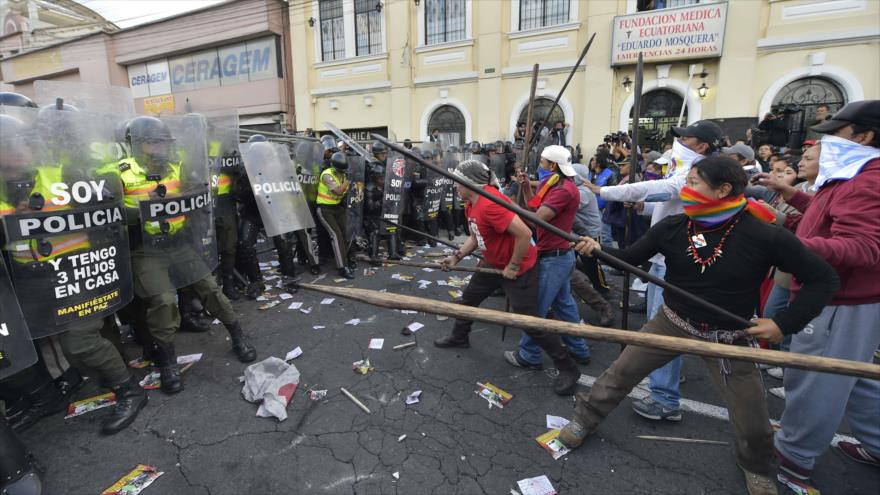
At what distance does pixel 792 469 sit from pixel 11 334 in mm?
4417

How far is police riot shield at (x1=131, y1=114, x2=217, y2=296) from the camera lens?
10.4 feet

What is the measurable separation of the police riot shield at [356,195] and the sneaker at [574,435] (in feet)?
15.5

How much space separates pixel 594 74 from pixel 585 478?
1376 centimetres

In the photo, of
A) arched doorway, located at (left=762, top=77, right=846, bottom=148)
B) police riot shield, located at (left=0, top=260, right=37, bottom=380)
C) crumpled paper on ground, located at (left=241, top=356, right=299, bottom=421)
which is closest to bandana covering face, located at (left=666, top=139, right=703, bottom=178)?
crumpled paper on ground, located at (left=241, top=356, right=299, bottom=421)

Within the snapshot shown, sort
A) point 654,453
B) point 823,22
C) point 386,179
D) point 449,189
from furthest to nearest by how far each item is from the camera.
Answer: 1. point 823,22
2. point 449,189
3. point 386,179
4. point 654,453

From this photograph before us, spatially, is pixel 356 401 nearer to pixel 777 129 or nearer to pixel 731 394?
pixel 731 394

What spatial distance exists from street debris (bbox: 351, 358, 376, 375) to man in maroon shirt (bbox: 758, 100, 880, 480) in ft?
9.68

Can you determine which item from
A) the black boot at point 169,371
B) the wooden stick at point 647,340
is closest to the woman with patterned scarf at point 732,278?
the wooden stick at point 647,340

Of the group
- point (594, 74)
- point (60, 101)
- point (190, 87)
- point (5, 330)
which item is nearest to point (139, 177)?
point (60, 101)

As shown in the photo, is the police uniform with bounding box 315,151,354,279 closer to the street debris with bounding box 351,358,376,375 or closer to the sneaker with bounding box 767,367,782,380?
the street debris with bounding box 351,358,376,375

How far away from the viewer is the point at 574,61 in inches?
555

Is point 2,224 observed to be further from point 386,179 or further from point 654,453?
point 386,179

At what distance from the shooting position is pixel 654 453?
8.82 feet

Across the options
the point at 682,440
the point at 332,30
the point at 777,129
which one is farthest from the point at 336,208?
the point at 332,30
